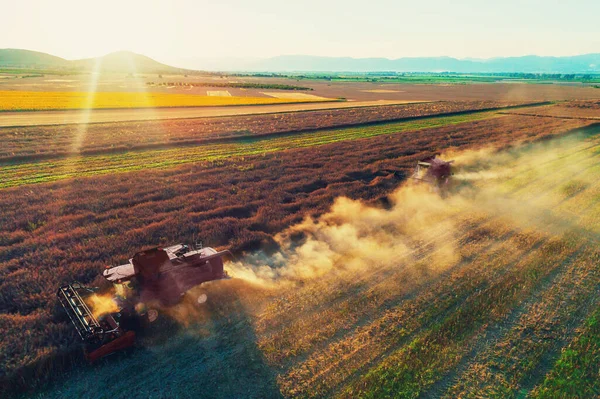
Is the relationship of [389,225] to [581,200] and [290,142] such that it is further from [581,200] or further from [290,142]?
[290,142]

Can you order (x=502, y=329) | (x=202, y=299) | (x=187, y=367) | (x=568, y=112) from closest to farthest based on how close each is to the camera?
(x=187, y=367), (x=502, y=329), (x=202, y=299), (x=568, y=112)

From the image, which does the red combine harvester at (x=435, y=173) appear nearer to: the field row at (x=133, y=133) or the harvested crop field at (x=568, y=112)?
the field row at (x=133, y=133)

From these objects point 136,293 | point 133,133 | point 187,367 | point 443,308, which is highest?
point 133,133

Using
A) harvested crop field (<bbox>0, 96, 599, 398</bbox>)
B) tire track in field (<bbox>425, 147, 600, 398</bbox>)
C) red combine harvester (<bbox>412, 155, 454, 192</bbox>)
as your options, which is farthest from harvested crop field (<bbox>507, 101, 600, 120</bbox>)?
tire track in field (<bbox>425, 147, 600, 398</bbox>)

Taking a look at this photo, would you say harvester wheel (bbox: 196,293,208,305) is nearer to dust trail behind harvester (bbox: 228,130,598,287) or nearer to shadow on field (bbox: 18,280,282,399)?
shadow on field (bbox: 18,280,282,399)

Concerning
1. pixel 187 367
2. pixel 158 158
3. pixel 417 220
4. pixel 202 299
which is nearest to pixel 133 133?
pixel 158 158

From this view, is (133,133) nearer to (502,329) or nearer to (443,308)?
(443,308)
